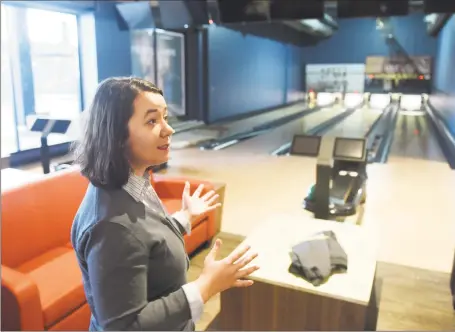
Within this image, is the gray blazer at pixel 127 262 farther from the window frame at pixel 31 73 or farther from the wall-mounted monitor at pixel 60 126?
the window frame at pixel 31 73

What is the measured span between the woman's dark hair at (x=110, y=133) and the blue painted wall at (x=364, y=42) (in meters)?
16.5

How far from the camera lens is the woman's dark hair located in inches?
32.2

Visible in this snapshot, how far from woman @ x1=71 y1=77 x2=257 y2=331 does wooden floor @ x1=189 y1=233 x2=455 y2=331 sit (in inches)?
39.4

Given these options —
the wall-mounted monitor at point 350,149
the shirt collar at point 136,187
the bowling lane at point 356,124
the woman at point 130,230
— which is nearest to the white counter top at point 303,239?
the woman at point 130,230

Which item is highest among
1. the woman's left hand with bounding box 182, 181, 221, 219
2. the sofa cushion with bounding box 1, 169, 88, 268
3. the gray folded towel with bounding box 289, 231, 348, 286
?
the woman's left hand with bounding box 182, 181, 221, 219

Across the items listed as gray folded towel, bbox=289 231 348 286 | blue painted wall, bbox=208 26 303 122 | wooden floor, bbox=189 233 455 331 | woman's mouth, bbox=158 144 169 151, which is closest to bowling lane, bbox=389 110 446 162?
wooden floor, bbox=189 233 455 331

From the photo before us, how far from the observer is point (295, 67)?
17.3 meters

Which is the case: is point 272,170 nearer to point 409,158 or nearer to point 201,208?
point 409,158

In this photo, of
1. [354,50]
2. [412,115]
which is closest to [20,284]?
[412,115]

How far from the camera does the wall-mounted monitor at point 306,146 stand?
6.55 m

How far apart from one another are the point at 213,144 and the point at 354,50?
1097 centimetres

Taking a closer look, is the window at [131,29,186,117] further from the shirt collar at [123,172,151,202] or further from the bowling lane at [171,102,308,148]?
the shirt collar at [123,172,151,202]

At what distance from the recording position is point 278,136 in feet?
29.2

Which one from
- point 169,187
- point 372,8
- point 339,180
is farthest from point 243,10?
point 169,187
